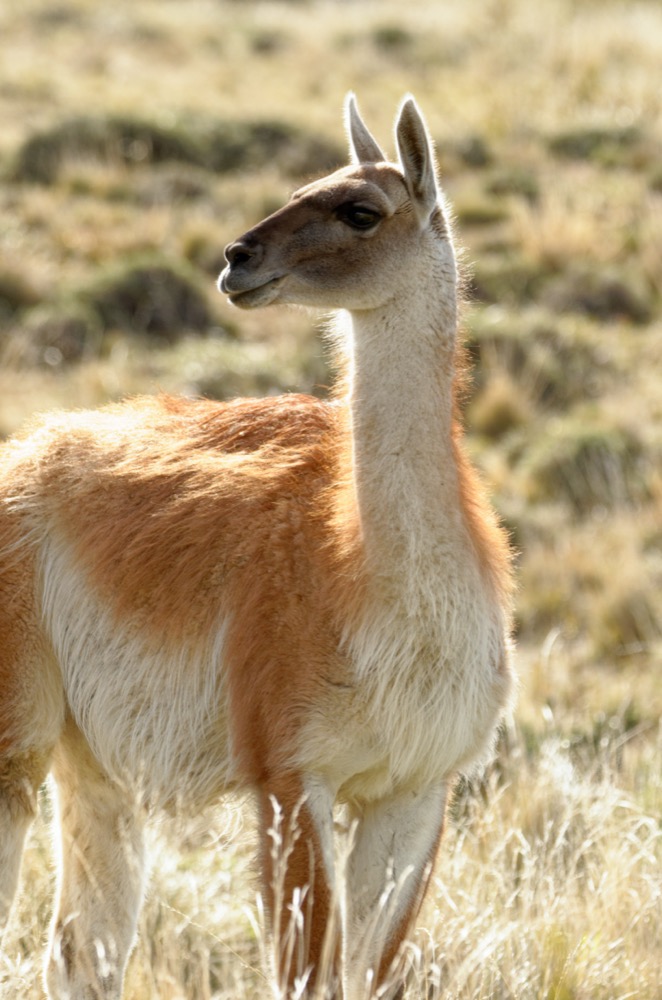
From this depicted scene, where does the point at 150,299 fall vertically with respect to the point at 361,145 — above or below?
below

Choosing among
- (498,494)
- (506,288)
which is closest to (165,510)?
(498,494)

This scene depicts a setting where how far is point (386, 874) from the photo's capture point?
3.99 m

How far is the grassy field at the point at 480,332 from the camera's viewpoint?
460 cm

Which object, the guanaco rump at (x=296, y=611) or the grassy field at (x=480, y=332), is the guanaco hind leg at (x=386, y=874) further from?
the grassy field at (x=480, y=332)

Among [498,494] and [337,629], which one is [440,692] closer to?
[337,629]

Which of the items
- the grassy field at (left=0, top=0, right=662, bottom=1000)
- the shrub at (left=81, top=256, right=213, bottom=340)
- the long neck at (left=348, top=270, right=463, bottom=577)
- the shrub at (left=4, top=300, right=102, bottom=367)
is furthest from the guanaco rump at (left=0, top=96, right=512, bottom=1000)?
the shrub at (left=81, top=256, right=213, bottom=340)

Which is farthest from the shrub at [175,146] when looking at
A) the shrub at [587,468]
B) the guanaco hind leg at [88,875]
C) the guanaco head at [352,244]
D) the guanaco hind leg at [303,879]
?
the guanaco hind leg at [303,879]

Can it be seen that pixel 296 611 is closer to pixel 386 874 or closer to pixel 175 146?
pixel 386 874

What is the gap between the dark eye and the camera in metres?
3.97

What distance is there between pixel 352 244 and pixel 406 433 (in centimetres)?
51

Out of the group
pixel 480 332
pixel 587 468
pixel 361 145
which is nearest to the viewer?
pixel 361 145

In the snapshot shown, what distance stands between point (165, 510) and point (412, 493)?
0.81 metres

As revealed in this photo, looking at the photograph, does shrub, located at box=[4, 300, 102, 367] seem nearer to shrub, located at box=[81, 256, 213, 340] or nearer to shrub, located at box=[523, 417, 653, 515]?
shrub, located at box=[81, 256, 213, 340]

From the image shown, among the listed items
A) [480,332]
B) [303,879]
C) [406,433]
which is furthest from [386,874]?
[480,332]
